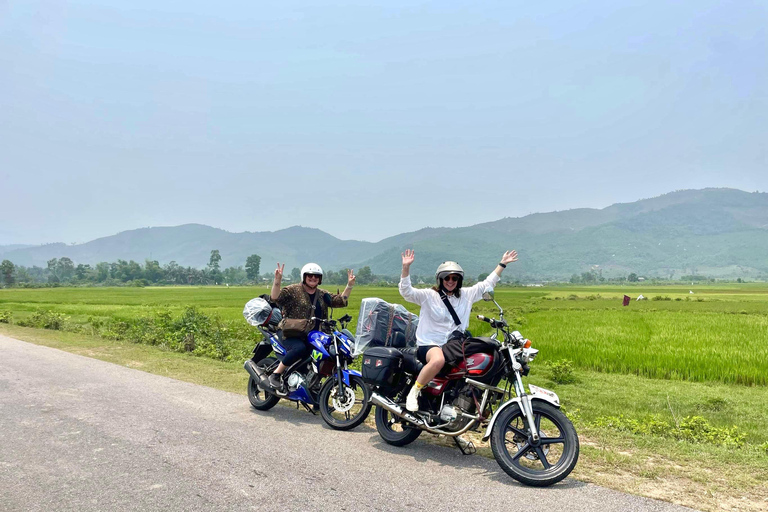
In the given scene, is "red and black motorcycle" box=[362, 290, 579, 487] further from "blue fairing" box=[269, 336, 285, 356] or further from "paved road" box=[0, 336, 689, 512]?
"blue fairing" box=[269, 336, 285, 356]

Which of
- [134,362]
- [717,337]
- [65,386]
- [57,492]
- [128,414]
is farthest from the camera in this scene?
[717,337]

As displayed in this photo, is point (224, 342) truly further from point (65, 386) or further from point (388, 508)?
point (388, 508)

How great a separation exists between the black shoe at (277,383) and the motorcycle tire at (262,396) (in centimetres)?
17

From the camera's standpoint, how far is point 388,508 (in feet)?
12.0

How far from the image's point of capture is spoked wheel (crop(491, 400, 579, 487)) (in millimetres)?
4117

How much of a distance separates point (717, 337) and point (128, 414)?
17.8 m

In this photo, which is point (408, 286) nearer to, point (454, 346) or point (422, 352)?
point (422, 352)

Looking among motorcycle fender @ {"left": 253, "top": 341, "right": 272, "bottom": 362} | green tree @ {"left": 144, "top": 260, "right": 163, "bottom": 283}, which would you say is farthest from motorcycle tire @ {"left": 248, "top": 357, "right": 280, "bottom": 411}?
green tree @ {"left": 144, "top": 260, "right": 163, "bottom": 283}

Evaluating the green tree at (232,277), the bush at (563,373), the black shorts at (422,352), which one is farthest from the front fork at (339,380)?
the green tree at (232,277)

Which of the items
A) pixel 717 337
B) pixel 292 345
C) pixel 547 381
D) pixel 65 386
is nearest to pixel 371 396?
pixel 292 345

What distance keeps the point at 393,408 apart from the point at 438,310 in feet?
3.64

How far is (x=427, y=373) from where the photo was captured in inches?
194

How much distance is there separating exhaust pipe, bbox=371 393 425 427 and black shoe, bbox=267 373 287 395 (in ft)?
5.16

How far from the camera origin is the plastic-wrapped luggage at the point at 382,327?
5902 millimetres
